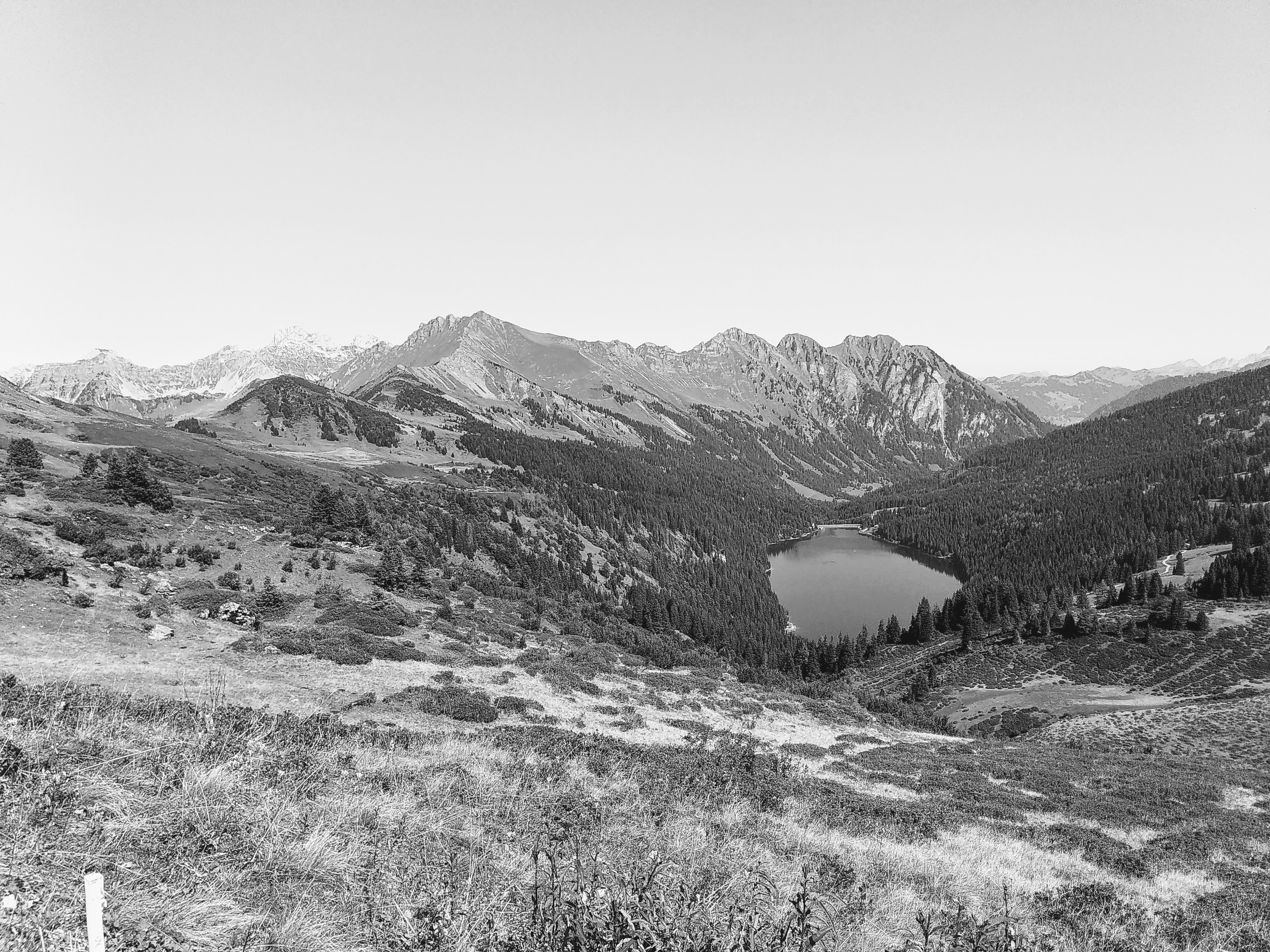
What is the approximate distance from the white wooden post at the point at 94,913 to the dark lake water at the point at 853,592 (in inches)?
5253

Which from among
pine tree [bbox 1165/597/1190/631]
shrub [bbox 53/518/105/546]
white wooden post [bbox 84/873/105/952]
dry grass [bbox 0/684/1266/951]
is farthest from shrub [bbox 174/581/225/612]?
pine tree [bbox 1165/597/1190/631]

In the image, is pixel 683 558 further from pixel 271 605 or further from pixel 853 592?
pixel 271 605

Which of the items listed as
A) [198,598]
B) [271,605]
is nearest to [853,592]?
[271,605]

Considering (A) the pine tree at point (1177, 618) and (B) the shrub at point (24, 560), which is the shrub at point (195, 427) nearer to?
(B) the shrub at point (24, 560)

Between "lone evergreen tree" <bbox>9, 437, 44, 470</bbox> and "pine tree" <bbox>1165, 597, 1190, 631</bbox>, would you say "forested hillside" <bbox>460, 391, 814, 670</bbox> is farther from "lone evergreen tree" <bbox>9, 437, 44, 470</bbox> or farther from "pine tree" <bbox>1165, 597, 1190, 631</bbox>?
"lone evergreen tree" <bbox>9, 437, 44, 470</bbox>

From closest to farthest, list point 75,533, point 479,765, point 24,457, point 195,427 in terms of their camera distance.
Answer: point 479,765 < point 75,533 < point 24,457 < point 195,427

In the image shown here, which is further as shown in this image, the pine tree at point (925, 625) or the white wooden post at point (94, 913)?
the pine tree at point (925, 625)

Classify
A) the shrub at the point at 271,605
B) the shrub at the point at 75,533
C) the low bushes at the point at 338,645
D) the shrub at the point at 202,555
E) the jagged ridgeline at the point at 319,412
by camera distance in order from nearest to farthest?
the low bushes at the point at 338,645, the shrub at the point at 271,605, the shrub at the point at 75,533, the shrub at the point at 202,555, the jagged ridgeline at the point at 319,412

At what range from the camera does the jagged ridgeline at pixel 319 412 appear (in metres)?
167

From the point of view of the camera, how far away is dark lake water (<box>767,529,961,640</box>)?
13975cm

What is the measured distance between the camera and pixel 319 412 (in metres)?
174

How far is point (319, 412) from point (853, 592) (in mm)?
159750

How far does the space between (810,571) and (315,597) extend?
567ft

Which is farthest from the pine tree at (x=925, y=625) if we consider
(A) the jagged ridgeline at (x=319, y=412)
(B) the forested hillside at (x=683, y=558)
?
(A) the jagged ridgeline at (x=319, y=412)
